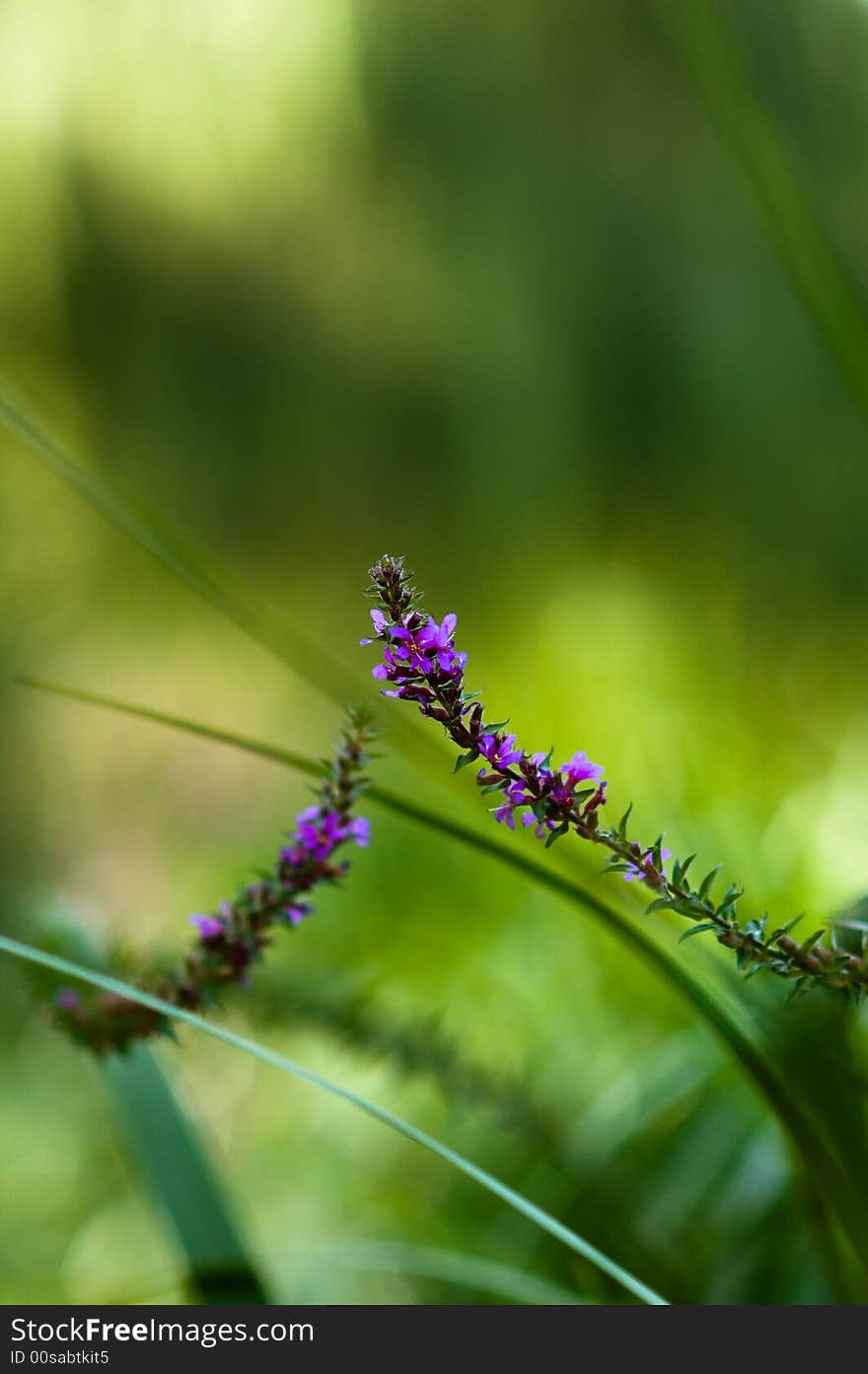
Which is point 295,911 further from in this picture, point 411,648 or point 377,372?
point 377,372

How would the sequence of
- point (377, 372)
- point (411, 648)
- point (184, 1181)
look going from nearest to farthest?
point (411, 648) → point (184, 1181) → point (377, 372)

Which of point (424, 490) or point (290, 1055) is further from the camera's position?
point (424, 490)

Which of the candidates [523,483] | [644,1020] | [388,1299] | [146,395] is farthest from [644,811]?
[146,395]

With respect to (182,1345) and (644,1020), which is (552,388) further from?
(182,1345)

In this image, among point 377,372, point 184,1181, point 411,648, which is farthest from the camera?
point 377,372

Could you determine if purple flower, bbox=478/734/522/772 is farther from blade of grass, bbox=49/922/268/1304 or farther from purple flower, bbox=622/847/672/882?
blade of grass, bbox=49/922/268/1304

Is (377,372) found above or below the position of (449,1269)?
above

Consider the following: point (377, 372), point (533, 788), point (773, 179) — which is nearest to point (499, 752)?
point (533, 788)

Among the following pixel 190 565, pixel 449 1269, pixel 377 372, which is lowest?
pixel 449 1269
